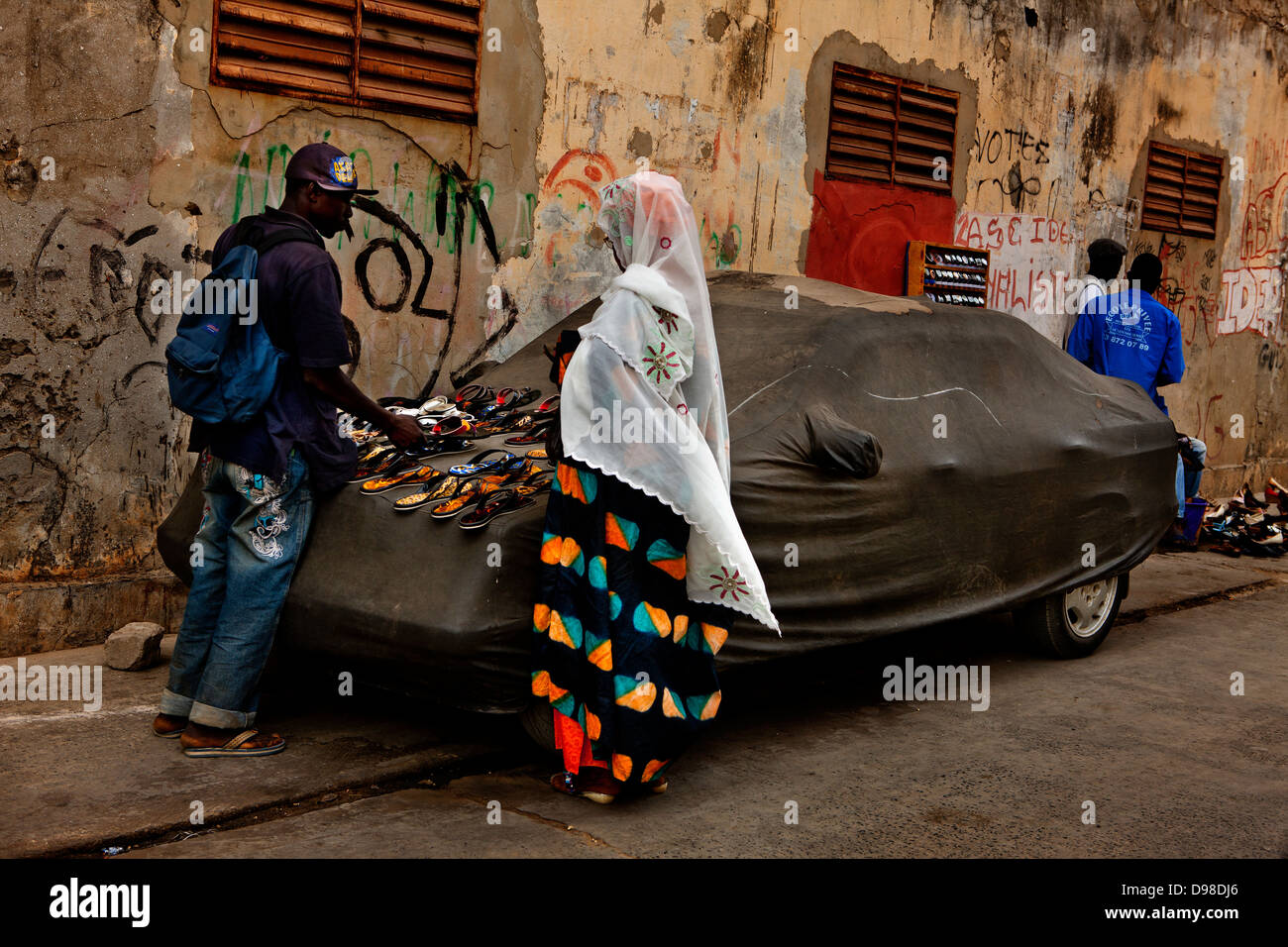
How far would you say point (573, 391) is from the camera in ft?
11.5

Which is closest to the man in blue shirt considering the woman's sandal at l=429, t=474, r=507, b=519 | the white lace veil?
the white lace veil

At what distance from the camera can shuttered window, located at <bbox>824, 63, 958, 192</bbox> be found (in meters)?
8.41

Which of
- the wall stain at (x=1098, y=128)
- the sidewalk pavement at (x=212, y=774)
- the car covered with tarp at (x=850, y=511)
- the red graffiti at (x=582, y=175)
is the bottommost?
the sidewalk pavement at (x=212, y=774)

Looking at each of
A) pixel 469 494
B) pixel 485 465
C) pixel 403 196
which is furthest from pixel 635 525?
pixel 403 196

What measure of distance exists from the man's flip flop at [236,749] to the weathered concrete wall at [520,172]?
171 centimetres

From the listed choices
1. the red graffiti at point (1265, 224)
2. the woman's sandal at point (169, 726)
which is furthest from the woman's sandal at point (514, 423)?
the red graffiti at point (1265, 224)

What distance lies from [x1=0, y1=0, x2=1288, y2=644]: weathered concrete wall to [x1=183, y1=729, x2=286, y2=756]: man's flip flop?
1.71 m

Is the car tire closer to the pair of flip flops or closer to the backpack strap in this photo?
the pair of flip flops

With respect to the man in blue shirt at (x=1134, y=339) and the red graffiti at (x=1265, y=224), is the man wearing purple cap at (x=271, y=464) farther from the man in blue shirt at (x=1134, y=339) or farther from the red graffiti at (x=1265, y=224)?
the red graffiti at (x=1265, y=224)

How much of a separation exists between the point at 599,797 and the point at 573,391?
1196 millimetres

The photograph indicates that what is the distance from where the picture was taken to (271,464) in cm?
375

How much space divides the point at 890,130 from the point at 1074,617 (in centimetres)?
436

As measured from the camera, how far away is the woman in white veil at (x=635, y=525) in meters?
3.50

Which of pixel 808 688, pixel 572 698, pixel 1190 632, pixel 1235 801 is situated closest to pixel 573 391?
pixel 572 698
